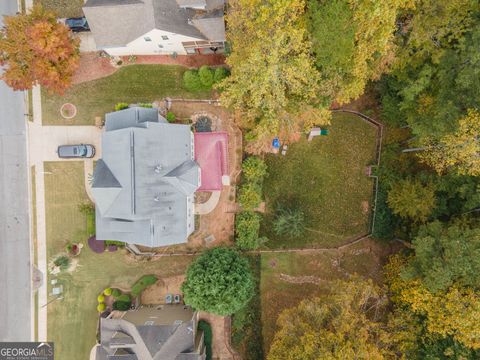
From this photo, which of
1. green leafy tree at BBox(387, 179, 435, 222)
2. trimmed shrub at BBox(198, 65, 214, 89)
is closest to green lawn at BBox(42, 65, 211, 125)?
trimmed shrub at BBox(198, 65, 214, 89)

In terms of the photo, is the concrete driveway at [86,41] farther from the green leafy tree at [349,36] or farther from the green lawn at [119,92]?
the green leafy tree at [349,36]

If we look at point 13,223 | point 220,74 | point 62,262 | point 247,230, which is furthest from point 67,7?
point 247,230

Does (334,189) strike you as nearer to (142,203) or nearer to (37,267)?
(142,203)

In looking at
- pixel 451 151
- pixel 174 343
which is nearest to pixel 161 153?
pixel 174 343

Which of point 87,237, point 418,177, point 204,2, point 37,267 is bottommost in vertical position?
point 37,267

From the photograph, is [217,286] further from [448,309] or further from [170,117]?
[448,309]
